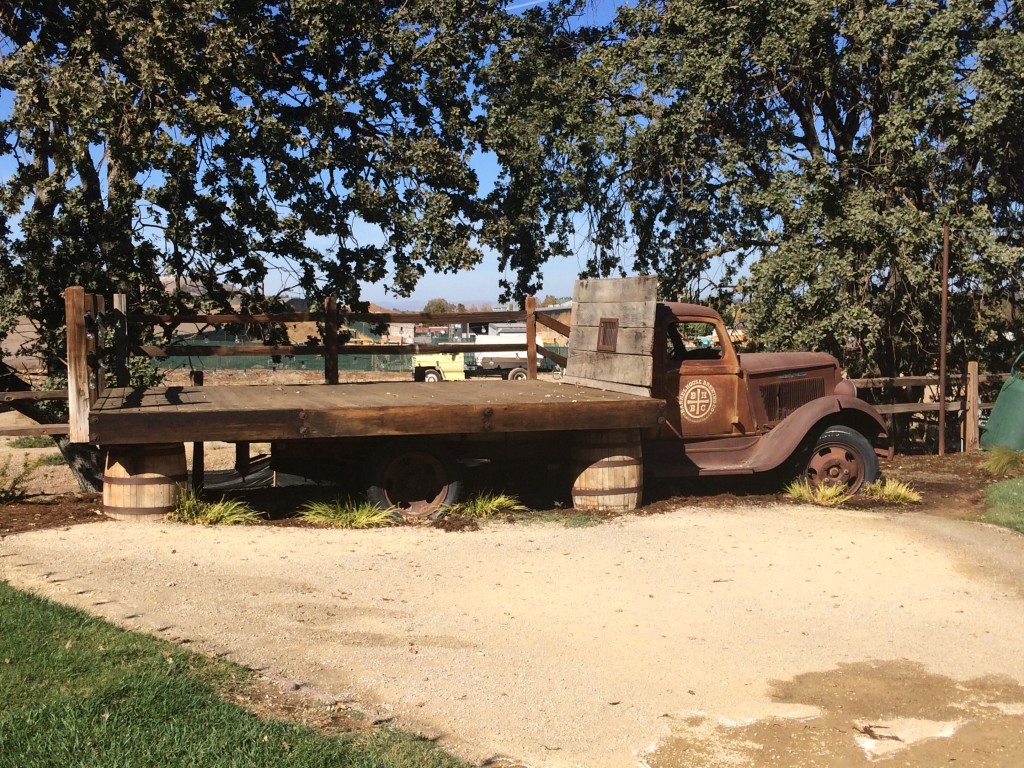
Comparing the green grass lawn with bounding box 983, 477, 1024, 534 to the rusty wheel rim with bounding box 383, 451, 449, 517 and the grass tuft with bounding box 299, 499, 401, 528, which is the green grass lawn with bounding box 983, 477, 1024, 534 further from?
the grass tuft with bounding box 299, 499, 401, 528

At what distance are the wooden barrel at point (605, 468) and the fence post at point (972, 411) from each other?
7924 millimetres

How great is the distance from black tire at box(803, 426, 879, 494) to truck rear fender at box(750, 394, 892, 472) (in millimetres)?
130

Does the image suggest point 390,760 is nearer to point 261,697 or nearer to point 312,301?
point 261,697

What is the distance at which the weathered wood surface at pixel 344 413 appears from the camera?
7.30 meters

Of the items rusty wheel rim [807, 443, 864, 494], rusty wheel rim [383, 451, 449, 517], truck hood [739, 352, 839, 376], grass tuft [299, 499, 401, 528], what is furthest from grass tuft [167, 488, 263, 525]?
rusty wheel rim [807, 443, 864, 494]

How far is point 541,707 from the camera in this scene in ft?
14.9

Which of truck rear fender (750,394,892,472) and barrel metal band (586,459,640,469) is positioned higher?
truck rear fender (750,394,892,472)

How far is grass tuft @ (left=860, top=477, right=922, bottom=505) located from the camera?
9.58 metres

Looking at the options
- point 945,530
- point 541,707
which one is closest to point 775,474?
point 945,530

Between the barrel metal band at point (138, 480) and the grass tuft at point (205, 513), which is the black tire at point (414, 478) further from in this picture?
the barrel metal band at point (138, 480)

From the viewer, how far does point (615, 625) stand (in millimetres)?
5715

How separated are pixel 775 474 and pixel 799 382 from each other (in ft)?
3.05

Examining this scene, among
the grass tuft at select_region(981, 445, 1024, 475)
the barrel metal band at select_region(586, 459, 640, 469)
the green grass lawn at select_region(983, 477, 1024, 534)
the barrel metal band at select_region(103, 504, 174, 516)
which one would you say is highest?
the barrel metal band at select_region(586, 459, 640, 469)

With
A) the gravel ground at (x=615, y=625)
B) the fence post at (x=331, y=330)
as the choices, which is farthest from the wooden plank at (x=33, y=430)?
the fence post at (x=331, y=330)
